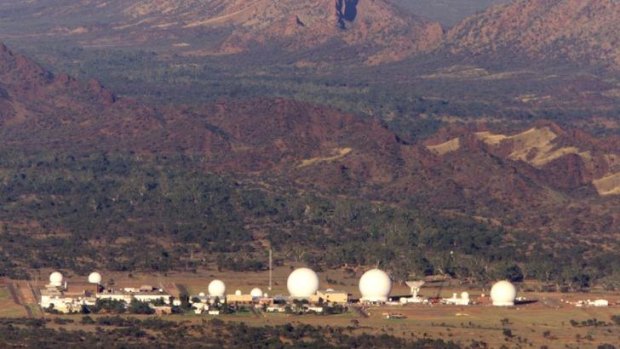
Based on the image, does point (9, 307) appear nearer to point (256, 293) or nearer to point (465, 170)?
point (256, 293)

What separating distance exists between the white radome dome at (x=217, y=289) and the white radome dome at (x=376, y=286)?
292 inches

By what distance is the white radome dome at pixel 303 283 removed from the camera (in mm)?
119688

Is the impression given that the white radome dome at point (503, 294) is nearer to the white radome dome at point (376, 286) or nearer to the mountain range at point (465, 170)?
the white radome dome at point (376, 286)

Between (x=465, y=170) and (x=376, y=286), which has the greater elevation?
(x=465, y=170)

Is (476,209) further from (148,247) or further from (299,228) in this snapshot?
(148,247)

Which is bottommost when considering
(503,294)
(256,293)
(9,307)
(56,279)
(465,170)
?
(9,307)

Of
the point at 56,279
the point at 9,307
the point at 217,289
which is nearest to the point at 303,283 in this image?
the point at 217,289

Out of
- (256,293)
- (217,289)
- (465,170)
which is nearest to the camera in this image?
(217,289)

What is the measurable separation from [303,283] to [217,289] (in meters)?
4.65

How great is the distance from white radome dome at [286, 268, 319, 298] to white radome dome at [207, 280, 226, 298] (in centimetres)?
363

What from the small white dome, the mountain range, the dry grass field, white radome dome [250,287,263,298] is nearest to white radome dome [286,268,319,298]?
white radome dome [250,287,263,298]

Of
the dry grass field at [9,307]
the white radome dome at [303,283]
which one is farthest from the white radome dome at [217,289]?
the dry grass field at [9,307]

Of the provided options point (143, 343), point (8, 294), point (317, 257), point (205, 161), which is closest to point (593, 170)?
point (205, 161)

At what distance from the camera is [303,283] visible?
120 metres
